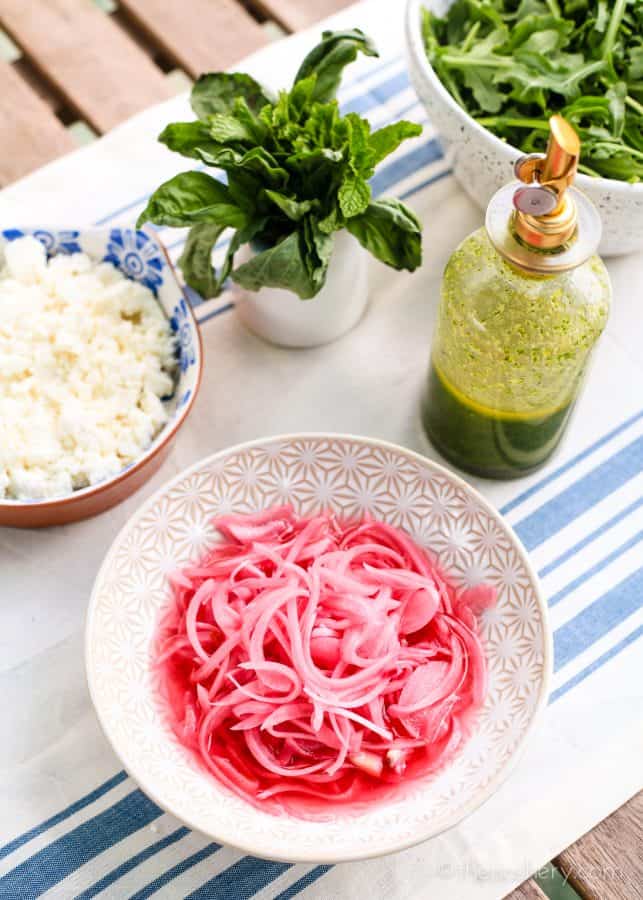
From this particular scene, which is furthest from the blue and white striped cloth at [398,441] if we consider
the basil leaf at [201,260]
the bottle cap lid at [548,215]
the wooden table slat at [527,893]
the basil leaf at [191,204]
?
the bottle cap lid at [548,215]

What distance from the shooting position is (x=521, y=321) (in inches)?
36.0

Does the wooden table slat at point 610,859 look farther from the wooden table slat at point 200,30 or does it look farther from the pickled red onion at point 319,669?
the wooden table slat at point 200,30

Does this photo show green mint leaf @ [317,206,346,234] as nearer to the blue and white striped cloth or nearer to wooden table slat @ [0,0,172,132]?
the blue and white striped cloth

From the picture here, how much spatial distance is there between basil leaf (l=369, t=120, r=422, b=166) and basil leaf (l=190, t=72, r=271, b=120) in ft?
0.55

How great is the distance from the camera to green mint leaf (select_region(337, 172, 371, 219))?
931 millimetres

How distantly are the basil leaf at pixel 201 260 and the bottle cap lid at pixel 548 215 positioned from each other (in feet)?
1.08

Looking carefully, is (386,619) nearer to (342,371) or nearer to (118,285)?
(342,371)

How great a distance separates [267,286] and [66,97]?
60cm

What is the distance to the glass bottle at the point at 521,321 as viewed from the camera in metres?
0.81

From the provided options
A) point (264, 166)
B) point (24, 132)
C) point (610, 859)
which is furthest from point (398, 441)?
point (24, 132)

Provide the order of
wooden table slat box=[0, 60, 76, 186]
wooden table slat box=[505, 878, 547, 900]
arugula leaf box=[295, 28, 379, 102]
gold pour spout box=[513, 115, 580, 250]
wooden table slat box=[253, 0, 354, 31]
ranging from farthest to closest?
wooden table slat box=[253, 0, 354, 31] → wooden table slat box=[0, 60, 76, 186] → arugula leaf box=[295, 28, 379, 102] → wooden table slat box=[505, 878, 547, 900] → gold pour spout box=[513, 115, 580, 250]

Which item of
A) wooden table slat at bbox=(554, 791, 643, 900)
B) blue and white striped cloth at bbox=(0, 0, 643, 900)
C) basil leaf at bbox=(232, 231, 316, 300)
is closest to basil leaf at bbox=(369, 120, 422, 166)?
basil leaf at bbox=(232, 231, 316, 300)

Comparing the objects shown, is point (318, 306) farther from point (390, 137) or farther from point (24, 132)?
point (24, 132)

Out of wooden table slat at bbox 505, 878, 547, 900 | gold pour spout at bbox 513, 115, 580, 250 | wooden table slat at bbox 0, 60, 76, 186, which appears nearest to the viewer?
gold pour spout at bbox 513, 115, 580, 250
